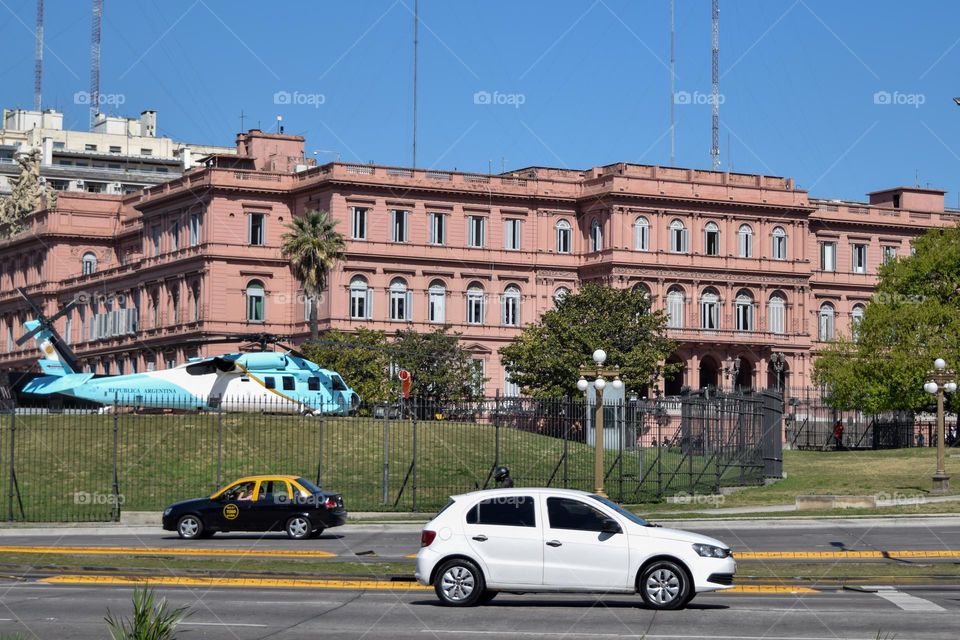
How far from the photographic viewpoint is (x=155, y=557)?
31.8 metres

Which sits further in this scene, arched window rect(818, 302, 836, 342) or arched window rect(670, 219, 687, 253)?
arched window rect(818, 302, 836, 342)

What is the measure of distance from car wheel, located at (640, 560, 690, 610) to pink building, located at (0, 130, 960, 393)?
68.5 meters

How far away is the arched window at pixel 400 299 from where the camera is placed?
93.9m

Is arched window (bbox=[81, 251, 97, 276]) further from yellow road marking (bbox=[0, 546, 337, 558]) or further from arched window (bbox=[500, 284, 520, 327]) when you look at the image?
yellow road marking (bbox=[0, 546, 337, 558])

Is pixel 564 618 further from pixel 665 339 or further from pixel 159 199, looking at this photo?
pixel 159 199

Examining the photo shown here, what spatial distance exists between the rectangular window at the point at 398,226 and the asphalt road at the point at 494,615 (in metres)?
67.7

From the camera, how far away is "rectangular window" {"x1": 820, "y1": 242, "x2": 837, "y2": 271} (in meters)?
107

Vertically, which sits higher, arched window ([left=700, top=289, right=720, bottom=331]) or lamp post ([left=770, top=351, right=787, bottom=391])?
arched window ([left=700, top=289, right=720, bottom=331])

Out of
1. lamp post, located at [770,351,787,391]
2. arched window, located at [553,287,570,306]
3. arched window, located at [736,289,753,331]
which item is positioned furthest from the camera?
arched window, located at [736,289,753,331]

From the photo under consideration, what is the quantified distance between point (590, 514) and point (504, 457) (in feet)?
94.3

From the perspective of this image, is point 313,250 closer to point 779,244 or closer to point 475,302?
point 475,302

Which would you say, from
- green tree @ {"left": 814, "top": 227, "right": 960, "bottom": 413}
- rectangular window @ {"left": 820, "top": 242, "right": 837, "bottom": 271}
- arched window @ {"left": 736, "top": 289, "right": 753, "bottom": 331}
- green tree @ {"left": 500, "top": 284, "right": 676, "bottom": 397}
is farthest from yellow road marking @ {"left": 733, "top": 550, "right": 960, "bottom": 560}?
rectangular window @ {"left": 820, "top": 242, "right": 837, "bottom": 271}

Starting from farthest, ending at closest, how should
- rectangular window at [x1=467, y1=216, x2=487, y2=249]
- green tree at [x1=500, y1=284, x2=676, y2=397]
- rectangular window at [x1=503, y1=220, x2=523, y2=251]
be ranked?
rectangular window at [x1=503, y1=220, x2=523, y2=251], rectangular window at [x1=467, y1=216, x2=487, y2=249], green tree at [x1=500, y1=284, x2=676, y2=397]

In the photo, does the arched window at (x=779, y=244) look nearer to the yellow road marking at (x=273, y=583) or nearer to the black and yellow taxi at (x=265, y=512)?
the black and yellow taxi at (x=265, y=512)
